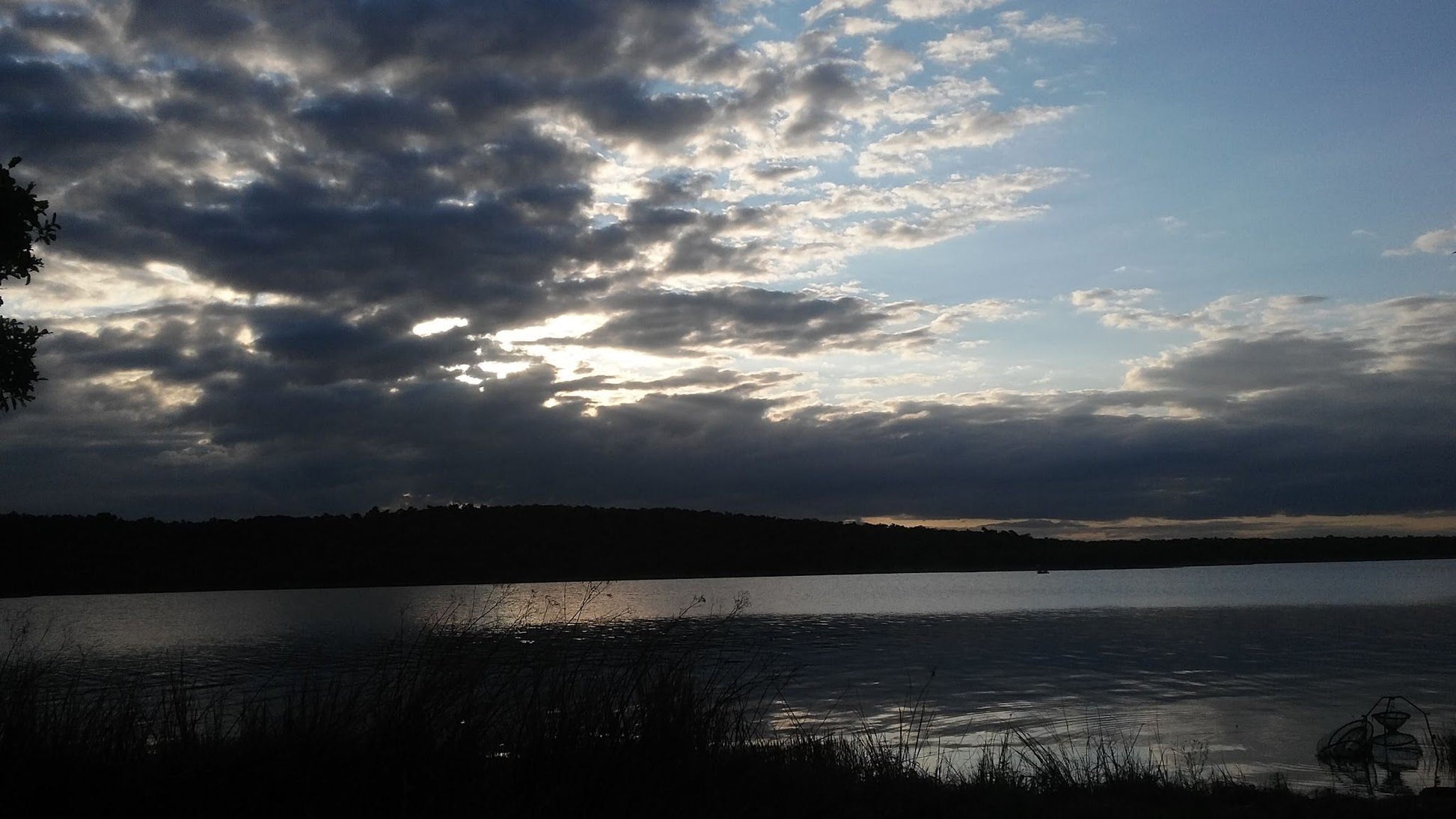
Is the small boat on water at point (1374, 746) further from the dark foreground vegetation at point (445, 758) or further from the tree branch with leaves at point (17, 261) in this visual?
the tree branch with leaves at point (17, 261)

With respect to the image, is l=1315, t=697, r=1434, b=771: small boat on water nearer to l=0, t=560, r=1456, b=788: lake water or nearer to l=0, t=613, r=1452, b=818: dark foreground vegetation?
l=0, t=560, r=1456, b=788: lake water

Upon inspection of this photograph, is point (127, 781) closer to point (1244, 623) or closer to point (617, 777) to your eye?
point (617, 777)

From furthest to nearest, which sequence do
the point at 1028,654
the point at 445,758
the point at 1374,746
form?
the point at 1028,654 → the point at 1374,746 → the point at 445,758

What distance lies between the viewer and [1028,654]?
4294 centimetres

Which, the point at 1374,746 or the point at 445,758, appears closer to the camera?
the point at 445,758

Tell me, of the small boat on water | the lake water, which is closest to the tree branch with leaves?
the lake water

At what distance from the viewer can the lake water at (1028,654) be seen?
21.8 m

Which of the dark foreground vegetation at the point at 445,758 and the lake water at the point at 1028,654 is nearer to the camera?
the dark foreground vegetation at the point at 445,758

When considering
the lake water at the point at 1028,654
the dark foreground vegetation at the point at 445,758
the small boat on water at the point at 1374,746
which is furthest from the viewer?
the lake water at the point at 1028,654

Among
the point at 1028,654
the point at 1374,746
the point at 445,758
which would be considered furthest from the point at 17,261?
the point at 1028,654

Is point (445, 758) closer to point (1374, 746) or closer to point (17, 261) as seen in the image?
point (17, 261)

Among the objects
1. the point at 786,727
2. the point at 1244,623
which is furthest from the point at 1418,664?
the point at 786,727

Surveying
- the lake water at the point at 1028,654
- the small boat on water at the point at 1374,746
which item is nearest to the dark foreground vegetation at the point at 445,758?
the lake water at the point at 1028,654

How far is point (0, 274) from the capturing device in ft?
45.1
